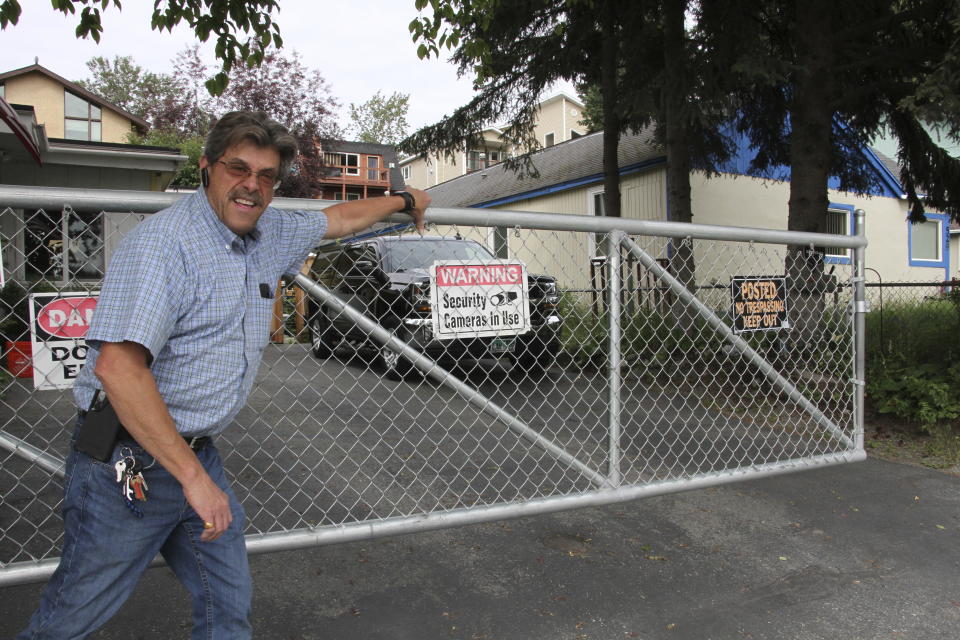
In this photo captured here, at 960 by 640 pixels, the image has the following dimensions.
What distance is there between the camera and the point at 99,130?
97.3 ft

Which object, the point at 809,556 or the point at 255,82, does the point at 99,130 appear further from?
the point at 809,556

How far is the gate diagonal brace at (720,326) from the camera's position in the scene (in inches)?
114

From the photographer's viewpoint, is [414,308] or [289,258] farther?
[414,308]

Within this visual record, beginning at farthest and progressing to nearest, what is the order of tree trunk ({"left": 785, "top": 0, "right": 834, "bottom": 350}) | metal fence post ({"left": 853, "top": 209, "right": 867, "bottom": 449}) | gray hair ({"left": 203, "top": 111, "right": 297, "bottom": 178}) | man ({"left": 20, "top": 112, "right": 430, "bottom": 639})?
1. tree trunk ({"left": 785, "top": 0, "right": 834, "bottom": 350})
2. metal fence post ({"left": 853, "top": 209, "right": 867, "bottom": 449})
3. gray hair ({"left": 203, "top": 111, "right": 297, "bottom": 178})
4. man ({"left": 20, "top": 112, "right": 430, "bottom": 639})

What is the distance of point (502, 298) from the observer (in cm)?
264

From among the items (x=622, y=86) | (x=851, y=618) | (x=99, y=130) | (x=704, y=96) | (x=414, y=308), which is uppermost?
(x=99, y=130)

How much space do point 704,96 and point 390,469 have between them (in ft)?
15.1

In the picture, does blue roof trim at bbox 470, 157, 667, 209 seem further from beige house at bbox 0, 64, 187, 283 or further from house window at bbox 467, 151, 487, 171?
beige house at bbox 0, 64, 187, 283

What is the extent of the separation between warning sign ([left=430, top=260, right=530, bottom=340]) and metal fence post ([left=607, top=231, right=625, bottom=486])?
1.28 feet

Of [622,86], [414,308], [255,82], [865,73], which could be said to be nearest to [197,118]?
[255,82]

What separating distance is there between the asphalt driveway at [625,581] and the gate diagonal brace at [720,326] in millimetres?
668

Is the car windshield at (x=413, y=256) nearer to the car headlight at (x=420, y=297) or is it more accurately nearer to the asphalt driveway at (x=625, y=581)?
the car headlight at (x=420, y=297)

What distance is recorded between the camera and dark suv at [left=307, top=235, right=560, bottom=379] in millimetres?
2525

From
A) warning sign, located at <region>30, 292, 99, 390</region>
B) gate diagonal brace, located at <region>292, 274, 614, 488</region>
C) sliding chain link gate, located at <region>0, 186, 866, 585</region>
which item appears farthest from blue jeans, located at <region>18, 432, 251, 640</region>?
gate diagonal brace, located at <region>292, 274, 614, 488</region>
